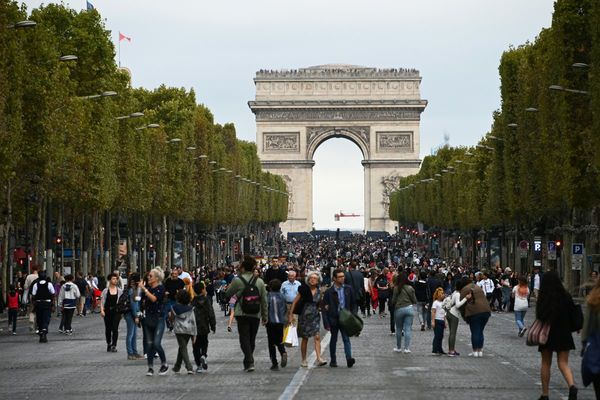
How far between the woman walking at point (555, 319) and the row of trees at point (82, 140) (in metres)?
25.6

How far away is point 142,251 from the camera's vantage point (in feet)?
328

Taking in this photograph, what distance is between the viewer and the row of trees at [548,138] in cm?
5466

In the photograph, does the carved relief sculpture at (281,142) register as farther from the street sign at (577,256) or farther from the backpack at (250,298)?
the backpack at (250,298)

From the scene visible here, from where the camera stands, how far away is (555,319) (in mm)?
21906

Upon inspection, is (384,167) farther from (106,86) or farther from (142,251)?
(106,86)

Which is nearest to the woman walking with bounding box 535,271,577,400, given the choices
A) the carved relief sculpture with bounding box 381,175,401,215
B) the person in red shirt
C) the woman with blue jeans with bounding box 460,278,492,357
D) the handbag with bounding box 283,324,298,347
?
the handbag with bounding box 283,324,298,347

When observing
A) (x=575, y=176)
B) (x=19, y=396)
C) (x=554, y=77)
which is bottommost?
(x=19, y=396)

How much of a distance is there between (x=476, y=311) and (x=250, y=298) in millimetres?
5777

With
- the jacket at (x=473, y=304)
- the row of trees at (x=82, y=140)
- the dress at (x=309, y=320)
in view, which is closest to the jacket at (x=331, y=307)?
the dress at (x=309, y=320)

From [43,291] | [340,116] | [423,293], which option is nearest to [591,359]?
[43,291]

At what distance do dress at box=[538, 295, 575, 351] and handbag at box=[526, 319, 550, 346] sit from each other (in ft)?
0.18

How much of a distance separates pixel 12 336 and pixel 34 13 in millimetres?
24485

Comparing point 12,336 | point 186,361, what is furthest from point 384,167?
point 186,361

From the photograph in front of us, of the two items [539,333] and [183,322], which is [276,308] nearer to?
[183,322]
